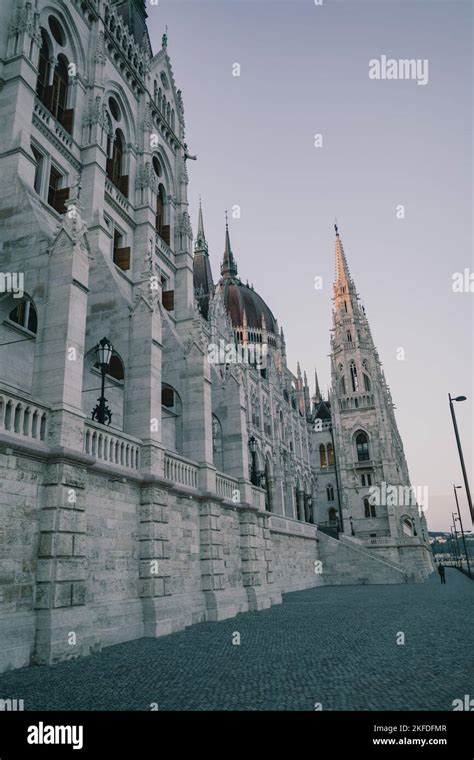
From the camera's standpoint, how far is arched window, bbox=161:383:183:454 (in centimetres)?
2081

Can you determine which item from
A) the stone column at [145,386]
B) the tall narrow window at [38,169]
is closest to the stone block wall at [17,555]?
the stone column at [145,386]

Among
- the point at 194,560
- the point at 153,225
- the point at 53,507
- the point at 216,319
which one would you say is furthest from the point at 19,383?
the point at 216,319

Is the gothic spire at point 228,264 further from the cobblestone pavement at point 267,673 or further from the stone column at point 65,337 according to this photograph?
the cobblestone pavement at point 267,673

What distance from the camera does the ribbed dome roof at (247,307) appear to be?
70625 millimetres

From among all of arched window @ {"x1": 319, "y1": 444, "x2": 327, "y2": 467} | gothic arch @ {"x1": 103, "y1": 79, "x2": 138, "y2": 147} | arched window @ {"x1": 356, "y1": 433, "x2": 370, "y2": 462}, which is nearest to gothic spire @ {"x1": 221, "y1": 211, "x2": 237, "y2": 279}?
arched window @ {"x1": 319, "y1": 444, "x2": 327, "y2": 467}

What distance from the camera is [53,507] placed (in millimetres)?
9539

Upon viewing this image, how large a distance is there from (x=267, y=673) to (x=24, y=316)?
484 inches

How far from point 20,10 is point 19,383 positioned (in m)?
11.7

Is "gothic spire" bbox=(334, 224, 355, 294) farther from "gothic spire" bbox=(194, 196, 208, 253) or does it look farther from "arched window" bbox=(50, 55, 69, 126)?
"arched window" bbox=(50, 55, 69, 126)

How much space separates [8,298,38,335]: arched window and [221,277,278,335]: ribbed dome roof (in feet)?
178

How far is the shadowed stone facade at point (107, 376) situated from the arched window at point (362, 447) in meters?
34.2

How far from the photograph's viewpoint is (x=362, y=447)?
62.5m

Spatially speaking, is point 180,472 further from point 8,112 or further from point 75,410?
point 8,112

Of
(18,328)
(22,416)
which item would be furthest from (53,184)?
(22,416)
